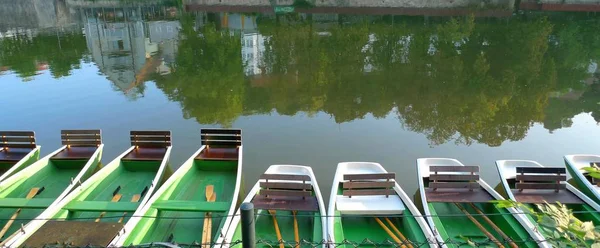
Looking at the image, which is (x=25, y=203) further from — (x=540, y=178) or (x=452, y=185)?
(x=540, y=178)

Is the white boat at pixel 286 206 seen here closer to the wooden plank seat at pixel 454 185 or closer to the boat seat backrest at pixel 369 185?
the boat seat backrest at pixel 369 185

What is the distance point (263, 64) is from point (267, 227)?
17.2 meters

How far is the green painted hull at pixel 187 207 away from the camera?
25.5 feet

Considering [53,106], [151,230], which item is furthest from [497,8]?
[151,230]

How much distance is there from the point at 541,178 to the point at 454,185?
5.92 feet

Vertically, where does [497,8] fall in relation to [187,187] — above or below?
above

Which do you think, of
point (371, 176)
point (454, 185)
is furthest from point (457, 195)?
point (371, 176)

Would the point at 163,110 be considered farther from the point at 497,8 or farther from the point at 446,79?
the point at 497,8

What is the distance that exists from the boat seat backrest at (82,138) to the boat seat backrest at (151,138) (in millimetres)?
944

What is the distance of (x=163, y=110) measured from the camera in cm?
1723

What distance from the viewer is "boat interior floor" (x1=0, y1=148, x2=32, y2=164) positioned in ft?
35.1

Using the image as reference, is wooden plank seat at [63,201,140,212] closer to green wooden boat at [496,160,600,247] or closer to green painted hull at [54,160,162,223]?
green painted hull at [54,160,162,223]

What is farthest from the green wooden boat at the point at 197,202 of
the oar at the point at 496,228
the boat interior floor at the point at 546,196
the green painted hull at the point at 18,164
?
the boat interior floor at the point at 546,196

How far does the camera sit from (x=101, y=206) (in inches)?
325
